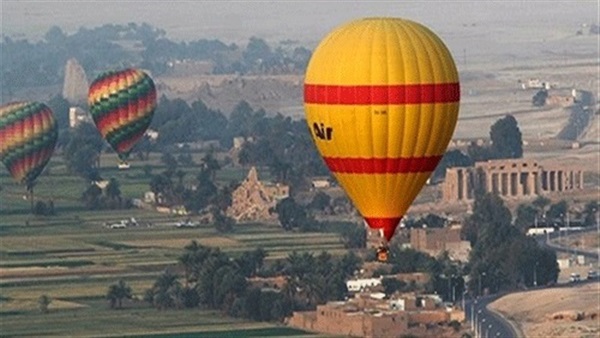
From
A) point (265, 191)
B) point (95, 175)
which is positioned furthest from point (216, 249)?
point (95, 175)

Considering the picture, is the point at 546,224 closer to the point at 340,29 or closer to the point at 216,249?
the point at 216,249

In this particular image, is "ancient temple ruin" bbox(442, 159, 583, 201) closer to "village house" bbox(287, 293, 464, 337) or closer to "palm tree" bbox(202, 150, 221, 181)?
"palm tree" bbox(202, 150, 221, 181)

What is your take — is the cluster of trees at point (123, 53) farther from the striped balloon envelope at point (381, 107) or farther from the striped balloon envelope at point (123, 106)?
the striped balloon envelope at point (381, 107)

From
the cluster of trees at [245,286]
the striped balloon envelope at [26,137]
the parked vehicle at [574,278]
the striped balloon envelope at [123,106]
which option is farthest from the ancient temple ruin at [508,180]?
the parked vehicle at [574,278]

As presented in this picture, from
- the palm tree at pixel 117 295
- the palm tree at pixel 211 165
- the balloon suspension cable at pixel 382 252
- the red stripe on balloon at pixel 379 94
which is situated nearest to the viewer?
the balloon suspension cable at pixel 382 252

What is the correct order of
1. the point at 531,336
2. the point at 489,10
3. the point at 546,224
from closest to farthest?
the point at 531,336, the point at 546,224, the point at 489,10

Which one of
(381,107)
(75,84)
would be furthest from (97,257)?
(75,84)
